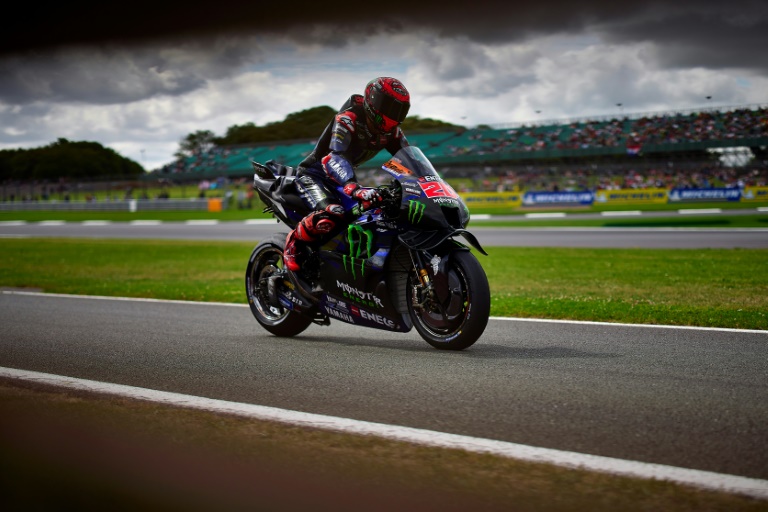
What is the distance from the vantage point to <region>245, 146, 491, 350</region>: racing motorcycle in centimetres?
514

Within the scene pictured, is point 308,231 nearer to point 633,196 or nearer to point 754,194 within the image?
point 754,194

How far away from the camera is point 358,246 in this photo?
5.70 meters

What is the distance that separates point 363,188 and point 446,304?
1013 millimetres

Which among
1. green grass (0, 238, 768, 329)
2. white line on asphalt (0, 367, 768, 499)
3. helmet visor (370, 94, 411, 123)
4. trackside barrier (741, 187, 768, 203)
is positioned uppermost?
trackside barrier (741, 187, 768, 203)

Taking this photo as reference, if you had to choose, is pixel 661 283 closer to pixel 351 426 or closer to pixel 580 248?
pixel 580 248

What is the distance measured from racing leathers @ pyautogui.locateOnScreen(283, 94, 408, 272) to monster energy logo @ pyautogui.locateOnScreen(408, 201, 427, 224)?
1.27ft

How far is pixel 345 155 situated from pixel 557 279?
667 cm

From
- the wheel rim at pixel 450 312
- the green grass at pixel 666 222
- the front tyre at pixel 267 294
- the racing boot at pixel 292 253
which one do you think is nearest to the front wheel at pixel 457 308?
the wheel rim at pixel 450 312

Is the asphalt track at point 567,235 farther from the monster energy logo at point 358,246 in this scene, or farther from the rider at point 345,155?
the monster energy logo at point 358,246

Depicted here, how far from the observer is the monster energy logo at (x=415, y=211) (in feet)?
16.9

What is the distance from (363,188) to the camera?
5.41 meters

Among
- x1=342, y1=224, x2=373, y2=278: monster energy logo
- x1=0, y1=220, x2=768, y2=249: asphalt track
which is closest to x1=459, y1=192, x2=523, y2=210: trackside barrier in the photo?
x1=0, y1=220, x2=768, y2=249: asphalt track

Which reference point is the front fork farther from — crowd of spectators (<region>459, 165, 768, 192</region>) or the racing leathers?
crowd of spectators (<region>459, 165, 768, 192</region>)

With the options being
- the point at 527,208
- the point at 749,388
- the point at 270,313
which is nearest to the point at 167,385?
the point at 270,313
